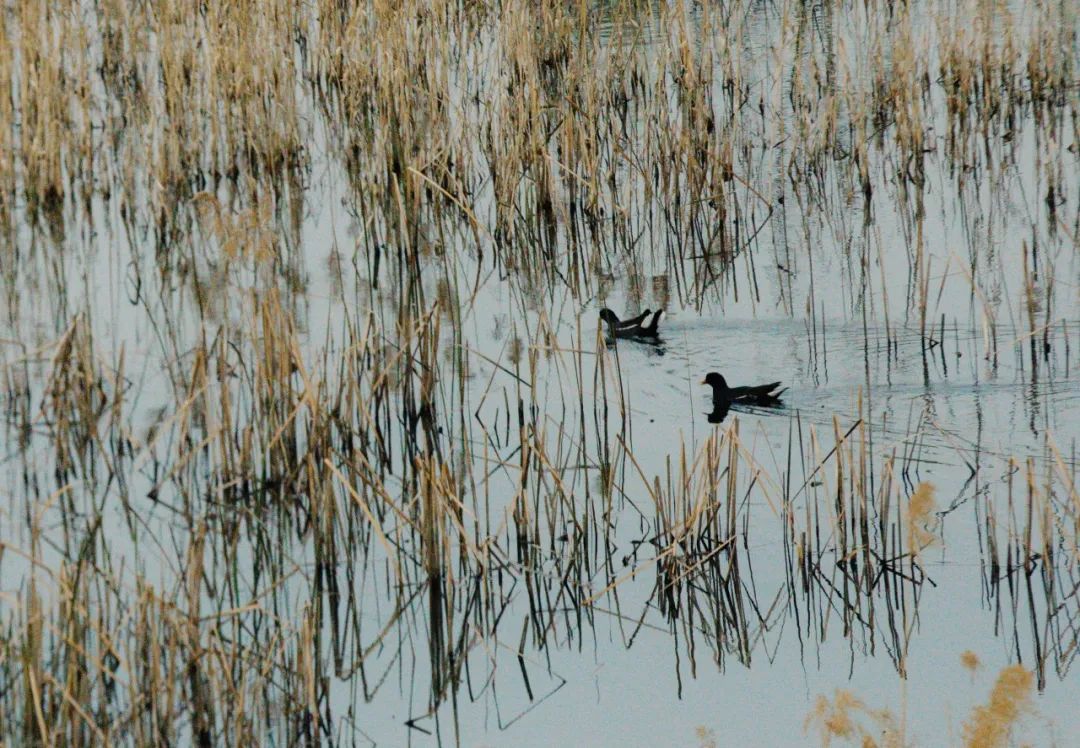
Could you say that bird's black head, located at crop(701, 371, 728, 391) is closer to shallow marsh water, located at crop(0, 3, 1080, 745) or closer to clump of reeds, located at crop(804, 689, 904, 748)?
shallow marsh water, located at crop(0, 3, 1080, 745)

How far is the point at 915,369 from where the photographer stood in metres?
5.71

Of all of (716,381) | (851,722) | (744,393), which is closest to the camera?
(851,722)

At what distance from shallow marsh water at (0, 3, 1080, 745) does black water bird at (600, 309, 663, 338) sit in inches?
3.7

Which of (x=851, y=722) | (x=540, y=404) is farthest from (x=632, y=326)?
(x=851, y=722)

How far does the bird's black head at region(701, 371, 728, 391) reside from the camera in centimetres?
575

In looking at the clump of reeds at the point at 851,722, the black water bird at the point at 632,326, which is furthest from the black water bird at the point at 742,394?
the clump of reeds at the point at 851,722

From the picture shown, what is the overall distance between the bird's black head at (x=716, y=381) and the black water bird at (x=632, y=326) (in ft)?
1.32

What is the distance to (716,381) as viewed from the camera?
19.0 feet

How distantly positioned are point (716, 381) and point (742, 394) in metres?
0.26

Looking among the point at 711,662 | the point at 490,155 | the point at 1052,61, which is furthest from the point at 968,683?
the point at 1052,61

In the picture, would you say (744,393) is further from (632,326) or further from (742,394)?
(632,326)

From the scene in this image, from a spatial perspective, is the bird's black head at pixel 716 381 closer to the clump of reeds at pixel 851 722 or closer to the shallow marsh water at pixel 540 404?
the shallow marsh water at pixel 540 404

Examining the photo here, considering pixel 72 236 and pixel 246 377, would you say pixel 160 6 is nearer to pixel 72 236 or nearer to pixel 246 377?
pixel 72 236

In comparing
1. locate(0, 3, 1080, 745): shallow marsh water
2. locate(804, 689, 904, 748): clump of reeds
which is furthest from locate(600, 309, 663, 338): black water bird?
locate(804, 689, 904, 748): clump of reeds
